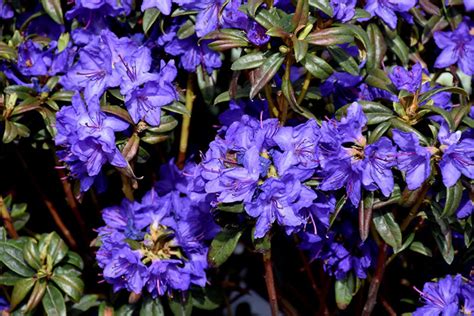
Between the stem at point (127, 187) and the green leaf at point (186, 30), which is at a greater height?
the green leaf at point (186, 30)

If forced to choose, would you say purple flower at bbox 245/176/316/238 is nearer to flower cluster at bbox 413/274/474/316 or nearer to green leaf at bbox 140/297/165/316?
flower cluster at bbox 413/274/474/316

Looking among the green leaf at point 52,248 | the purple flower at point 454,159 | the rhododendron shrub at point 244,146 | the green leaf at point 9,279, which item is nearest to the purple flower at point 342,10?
the rhododendron shrub at point 244,146

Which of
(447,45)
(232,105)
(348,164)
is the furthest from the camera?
(447,45)

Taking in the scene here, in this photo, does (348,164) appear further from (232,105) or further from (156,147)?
(156,147)

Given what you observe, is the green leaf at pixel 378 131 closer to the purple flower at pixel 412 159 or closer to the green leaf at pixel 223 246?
the purple flower at pixel 412 159

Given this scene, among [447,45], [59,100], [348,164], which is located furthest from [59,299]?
[447,45]

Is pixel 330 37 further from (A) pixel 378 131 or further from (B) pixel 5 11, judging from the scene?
(B) pixel 5 11

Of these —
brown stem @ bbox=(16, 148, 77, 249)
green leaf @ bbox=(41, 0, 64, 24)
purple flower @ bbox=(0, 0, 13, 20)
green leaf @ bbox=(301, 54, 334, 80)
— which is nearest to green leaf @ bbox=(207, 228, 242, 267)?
green leaf @ bbox=(301, 54, 334, 80)
